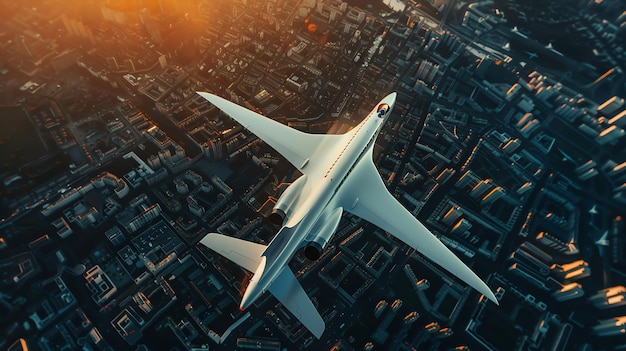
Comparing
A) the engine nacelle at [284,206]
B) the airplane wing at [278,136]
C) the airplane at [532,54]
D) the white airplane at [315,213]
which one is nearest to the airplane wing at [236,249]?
the white airplane at [315,213]

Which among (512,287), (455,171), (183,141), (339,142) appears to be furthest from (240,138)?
(512,287)

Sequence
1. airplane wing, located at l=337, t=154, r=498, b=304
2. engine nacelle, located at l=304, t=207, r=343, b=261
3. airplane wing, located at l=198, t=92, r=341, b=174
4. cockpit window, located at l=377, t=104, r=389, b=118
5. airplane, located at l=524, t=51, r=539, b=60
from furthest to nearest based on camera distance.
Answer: airplane, located at l=524, t=51, r=539, b=60 → cockpit window, located at l=377, t=104, r=389, b=118 → airplane wing, located at l=198, t=92, r=341, b=174 → airplane wing, located at l=337, t=154, r=498, b=304 → engine nacelle, located at l=304, t=207, r=343, b=261

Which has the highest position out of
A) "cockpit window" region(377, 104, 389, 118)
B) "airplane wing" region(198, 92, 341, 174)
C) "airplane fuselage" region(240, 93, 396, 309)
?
"airplane wing" region(198, 92, 341, 174)

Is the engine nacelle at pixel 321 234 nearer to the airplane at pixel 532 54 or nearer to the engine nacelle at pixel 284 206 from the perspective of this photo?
the engine nacelle at pixel 284 206

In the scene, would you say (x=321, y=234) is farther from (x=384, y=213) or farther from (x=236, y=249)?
(x=384, y=213)

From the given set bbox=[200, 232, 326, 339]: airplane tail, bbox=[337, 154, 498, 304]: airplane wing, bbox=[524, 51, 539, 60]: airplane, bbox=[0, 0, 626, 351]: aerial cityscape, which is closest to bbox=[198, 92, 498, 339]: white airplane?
bbox=[337, 154, 498, 304]: airplane wing

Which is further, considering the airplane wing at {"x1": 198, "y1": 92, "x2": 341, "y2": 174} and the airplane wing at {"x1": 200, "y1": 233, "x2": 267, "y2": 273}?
the airplane wing at {"x1": 198, "y1": 92, "x2": 341, "y2": 174}

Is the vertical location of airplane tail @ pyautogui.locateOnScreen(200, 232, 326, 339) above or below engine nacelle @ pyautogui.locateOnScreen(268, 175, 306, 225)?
below

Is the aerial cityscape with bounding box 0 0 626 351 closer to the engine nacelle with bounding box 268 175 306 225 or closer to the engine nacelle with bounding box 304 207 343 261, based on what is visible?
the engine nacelle with bounding box 304 207 343 261
